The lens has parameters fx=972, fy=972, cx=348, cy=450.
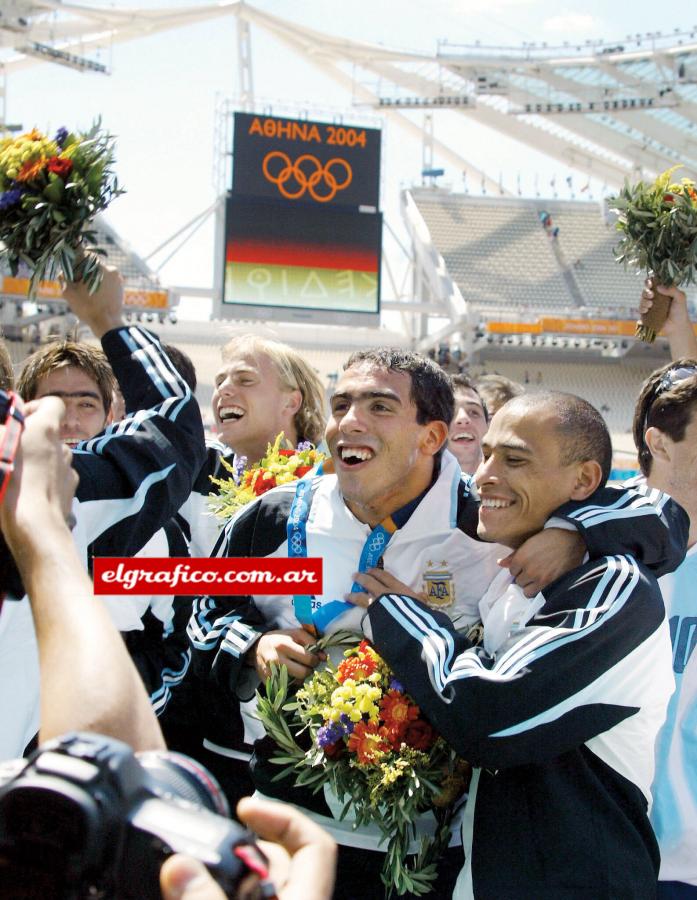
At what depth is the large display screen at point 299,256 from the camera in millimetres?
27391

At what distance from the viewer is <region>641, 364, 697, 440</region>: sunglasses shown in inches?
114

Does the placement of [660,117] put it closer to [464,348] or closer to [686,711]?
[464,348]

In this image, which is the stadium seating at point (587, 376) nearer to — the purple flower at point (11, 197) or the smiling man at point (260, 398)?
the smiling man at point (260, 398)

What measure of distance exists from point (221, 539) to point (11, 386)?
82 cm

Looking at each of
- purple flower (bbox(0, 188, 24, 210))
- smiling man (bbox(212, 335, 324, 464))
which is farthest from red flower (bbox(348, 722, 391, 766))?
smiling man (bbox(212, 335, 324, 464))

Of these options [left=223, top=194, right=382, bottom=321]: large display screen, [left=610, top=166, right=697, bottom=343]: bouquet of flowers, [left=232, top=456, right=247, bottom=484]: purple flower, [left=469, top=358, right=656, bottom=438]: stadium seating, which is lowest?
[left=232, top=456, right=247, bottom=484]: purple flower

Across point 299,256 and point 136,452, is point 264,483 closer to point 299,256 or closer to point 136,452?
point 136,452

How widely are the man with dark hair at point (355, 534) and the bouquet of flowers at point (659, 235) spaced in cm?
127

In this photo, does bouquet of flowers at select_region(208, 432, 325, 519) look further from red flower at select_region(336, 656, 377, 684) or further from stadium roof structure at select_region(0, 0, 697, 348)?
stadium roof structure at select_region(0, 0, 697, 348)

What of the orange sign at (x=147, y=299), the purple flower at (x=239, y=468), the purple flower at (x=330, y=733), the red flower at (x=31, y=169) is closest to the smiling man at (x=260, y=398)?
the purple flower at (x=239, y=468)

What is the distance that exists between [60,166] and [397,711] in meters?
1.70

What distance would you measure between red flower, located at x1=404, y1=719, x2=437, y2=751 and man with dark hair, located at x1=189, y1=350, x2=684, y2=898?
12.4 inches

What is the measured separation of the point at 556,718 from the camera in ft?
6.43

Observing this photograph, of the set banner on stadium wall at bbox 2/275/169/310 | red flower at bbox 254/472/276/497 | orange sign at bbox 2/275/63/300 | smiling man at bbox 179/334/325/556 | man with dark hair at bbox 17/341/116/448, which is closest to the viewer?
red flower at bbox 254/472/276/497
